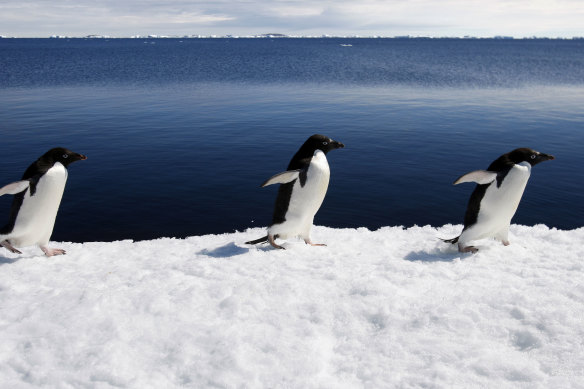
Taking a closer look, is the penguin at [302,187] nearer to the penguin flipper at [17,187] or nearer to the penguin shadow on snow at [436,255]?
the penguin shadow on snow at [436,255]

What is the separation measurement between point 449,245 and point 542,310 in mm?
2407

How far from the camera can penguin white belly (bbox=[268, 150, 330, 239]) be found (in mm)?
6453

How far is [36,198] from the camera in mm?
6148

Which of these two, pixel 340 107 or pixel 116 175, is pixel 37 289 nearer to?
pixel 116 175

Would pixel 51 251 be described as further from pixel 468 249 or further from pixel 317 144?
pixel 468 249

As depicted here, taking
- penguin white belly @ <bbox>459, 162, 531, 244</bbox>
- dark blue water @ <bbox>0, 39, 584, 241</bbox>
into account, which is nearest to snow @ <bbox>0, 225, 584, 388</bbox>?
penguin white belly @ <bbox>459, 162, 531, 244</bbox>

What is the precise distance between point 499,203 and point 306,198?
105 inches

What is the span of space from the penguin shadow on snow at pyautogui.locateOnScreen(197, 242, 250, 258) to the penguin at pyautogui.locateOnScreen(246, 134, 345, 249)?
47 cm

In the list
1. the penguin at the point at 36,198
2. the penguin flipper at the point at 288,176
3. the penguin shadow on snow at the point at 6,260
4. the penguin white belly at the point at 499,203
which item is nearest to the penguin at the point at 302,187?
the penguin flipper at the point at 288,176

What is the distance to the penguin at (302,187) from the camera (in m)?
6.45

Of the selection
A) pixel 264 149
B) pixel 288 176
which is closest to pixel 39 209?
pixel 288 176

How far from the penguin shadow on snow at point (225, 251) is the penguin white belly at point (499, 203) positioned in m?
3.19

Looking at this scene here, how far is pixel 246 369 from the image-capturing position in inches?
148

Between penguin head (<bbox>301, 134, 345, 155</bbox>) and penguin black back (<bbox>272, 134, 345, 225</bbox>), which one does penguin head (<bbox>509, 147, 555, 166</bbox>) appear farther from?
→ penguin head (<bbox>301, 134, 345, 155</bbox>)
